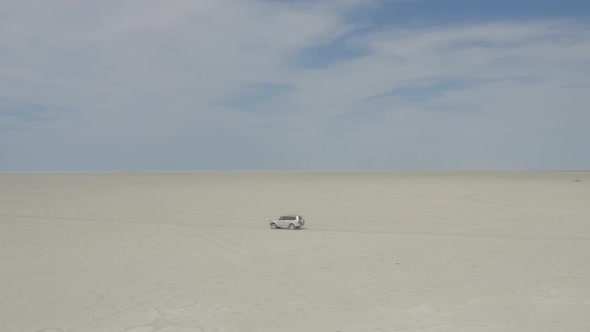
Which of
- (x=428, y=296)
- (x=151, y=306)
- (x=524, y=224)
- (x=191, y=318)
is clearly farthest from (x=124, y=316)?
(x=524, y=224)

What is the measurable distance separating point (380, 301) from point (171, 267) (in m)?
7.73

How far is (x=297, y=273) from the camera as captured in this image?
1595cm

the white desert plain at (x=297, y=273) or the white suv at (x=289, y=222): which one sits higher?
the white suv at (x=289, y=222)

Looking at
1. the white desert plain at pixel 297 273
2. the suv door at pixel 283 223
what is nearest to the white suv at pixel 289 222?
the suv door at pixel 283 223

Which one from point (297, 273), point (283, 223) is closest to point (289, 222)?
point (283, 223)

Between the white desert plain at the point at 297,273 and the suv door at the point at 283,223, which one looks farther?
the suv door at the point at 283,223

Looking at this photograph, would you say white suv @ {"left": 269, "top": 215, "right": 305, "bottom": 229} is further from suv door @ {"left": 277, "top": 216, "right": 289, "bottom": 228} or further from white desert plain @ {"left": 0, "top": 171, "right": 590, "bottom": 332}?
white desert plain @ {"left": 0, "top": 171, "right": 590, "bottom": 332}

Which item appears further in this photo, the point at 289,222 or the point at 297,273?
the point at 289,222

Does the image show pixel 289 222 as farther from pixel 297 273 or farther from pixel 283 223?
pixel 297 273

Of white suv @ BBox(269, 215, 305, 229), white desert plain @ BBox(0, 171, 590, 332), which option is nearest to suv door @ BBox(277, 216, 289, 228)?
white suv @ BBox(269, 215, 305, 229)

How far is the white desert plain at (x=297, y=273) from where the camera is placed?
38.0 ft

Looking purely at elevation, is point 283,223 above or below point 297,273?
above

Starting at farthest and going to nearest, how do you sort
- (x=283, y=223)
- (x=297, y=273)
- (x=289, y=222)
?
(x=283, y=223) → (x=289, y=222) → (x=297, y=273)

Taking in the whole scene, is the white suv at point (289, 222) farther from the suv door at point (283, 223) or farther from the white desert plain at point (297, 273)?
the white desert plain at point (297, 273)
